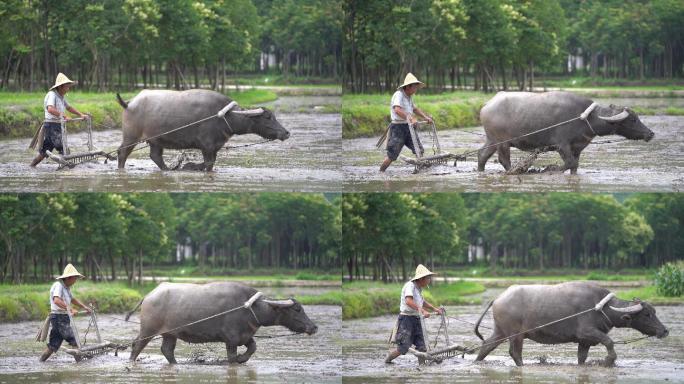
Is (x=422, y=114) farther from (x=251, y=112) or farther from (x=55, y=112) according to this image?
(x=55, y=112)

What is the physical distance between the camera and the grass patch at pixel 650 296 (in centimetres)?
2256

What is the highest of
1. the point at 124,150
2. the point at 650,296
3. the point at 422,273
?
the point at 124,150

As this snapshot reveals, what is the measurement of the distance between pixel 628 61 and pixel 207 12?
22.6ft

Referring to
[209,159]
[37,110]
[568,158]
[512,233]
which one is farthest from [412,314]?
[512,233]

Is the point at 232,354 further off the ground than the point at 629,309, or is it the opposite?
the point at 629,309

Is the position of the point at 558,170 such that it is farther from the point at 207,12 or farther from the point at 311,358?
the point at 207,12

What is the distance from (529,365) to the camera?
1570cm

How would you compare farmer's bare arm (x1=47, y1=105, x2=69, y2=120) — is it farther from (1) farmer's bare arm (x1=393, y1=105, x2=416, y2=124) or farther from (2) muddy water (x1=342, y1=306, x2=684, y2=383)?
(2) muddy water (x1=342, y1=306, x2=684, y2=383)

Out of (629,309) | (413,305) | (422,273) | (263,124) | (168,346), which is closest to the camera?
(629,309)

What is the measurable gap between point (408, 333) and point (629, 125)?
12.7 ft

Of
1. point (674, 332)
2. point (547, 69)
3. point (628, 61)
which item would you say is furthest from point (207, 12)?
point (674, 332)

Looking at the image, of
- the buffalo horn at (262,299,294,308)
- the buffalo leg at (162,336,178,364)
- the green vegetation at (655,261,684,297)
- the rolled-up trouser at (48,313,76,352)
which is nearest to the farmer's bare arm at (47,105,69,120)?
the rolled-up trouser at (48,313,76,352)

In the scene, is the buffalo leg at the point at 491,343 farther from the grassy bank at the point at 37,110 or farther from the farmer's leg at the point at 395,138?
the grassy bank at the point at 37,110

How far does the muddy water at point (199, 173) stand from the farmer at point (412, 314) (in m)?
2.61
